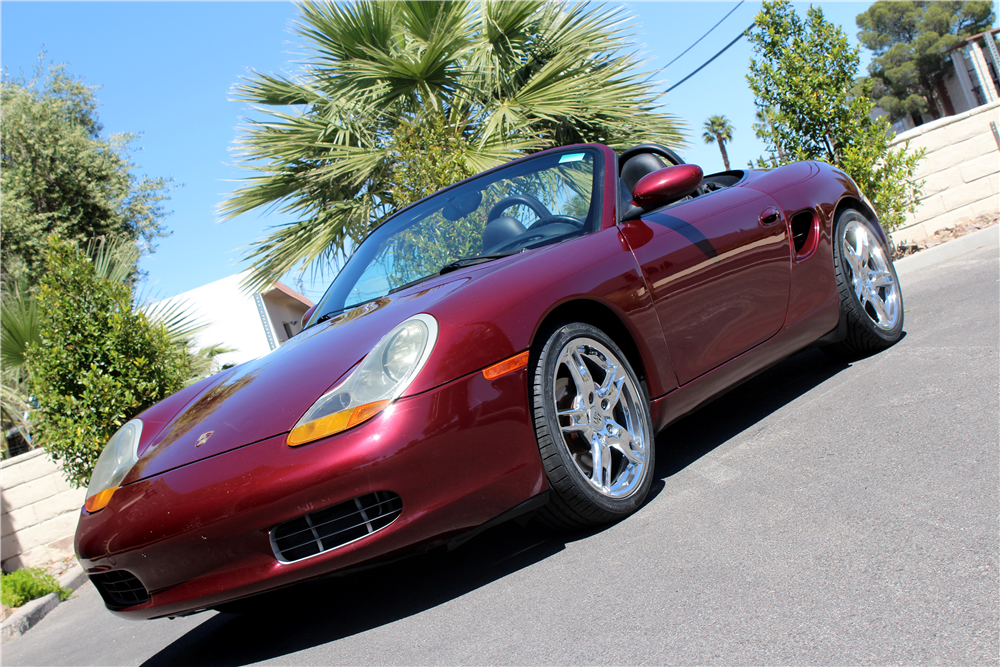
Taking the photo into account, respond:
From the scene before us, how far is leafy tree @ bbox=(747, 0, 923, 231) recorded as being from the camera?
8.32 metres

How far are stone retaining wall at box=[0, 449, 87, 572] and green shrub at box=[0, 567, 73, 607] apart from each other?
1.22 meters

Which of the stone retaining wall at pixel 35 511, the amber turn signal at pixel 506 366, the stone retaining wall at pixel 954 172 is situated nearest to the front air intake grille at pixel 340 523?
the amber turn signal at pixel 506 366

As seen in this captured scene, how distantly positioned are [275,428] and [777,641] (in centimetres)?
141

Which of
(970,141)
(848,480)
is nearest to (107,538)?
(848,480)

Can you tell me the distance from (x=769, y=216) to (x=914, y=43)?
64.3 meters

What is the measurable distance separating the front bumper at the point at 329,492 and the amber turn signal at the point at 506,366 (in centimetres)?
2

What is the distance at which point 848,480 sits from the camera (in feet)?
8.14

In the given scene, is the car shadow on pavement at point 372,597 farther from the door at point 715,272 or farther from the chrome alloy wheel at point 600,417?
the door at point 715,272

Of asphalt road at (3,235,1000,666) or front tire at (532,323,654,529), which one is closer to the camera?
asphalt road at (3,235,1000,666)

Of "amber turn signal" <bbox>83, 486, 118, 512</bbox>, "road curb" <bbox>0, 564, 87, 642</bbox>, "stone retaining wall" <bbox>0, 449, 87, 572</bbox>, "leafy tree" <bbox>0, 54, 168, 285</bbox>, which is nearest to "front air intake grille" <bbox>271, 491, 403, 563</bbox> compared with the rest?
"amber turn signal" <bbox>83, 486, 118, 512</bbox>

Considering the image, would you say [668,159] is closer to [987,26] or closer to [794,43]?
[794,43]

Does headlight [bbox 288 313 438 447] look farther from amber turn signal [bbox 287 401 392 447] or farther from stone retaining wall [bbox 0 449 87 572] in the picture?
stone retaining wall [bbox 0 449 87 572]

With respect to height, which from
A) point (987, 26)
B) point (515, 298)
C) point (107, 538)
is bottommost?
point (107, 538)

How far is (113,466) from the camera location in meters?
2.73
